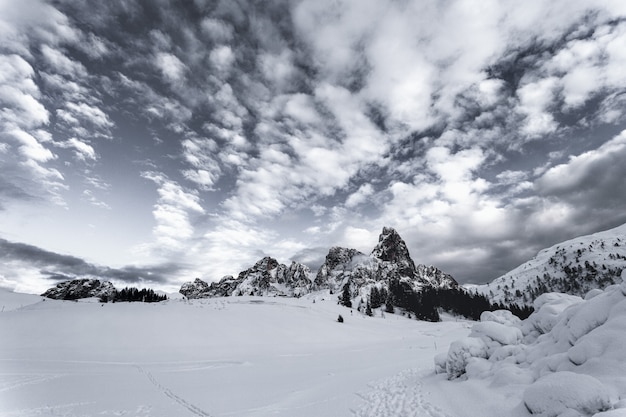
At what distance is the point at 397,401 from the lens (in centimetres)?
1255

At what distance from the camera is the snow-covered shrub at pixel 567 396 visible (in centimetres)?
642

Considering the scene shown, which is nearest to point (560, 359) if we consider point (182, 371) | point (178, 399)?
point (178, 399)

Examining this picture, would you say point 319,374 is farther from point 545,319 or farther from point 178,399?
point 545,319

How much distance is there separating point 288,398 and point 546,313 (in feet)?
52.4

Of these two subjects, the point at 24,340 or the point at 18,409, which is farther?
the point at 24,340

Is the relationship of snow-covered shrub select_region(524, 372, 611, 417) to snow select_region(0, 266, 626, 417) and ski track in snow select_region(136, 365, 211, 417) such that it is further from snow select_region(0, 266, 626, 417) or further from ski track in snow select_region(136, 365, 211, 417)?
ski track in snow select_region(136, 365, 211, 417)

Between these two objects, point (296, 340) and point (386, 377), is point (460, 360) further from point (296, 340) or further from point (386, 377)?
point (296, 340)

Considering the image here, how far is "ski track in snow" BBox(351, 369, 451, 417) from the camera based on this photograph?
10.9 meters

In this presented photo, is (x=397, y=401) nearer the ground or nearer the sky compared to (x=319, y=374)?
nearer the sky

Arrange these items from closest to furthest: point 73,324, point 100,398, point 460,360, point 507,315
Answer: point 100,398, point 460,360, point 507,315, point 73,324

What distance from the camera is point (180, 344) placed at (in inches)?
1129

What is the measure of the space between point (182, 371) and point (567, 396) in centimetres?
2046

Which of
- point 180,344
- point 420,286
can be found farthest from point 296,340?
point 420,286

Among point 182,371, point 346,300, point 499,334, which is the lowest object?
point 182,371
